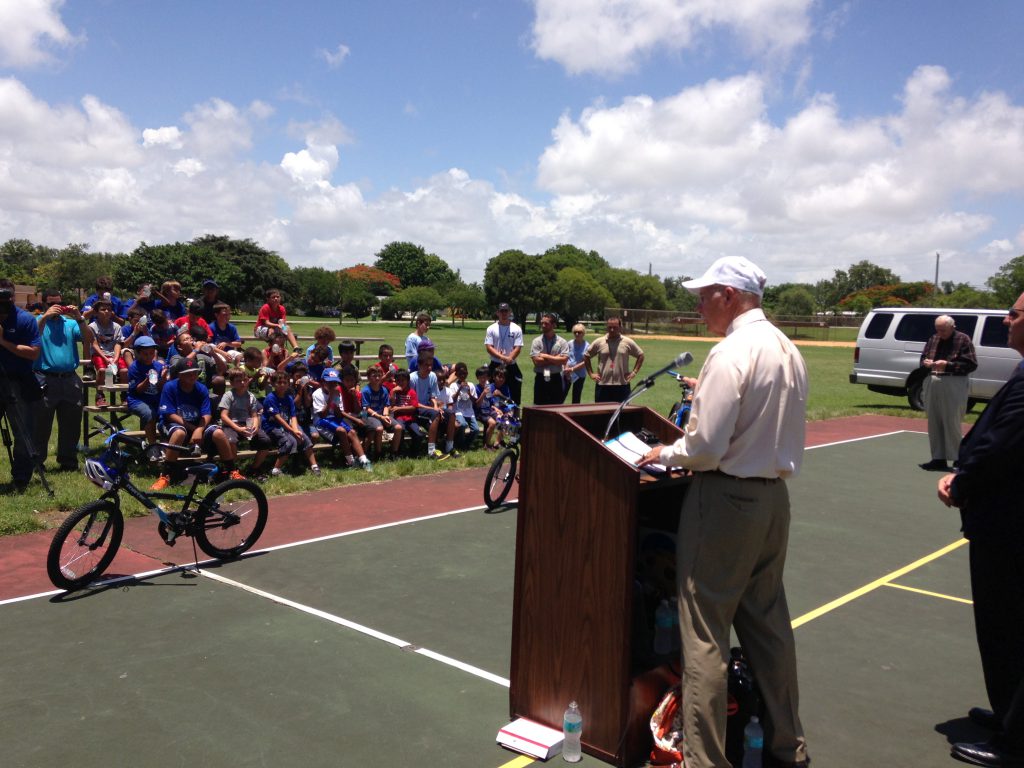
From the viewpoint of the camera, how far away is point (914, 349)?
19953mm

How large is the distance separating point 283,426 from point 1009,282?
86.6 meters

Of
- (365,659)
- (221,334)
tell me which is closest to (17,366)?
(221,334)

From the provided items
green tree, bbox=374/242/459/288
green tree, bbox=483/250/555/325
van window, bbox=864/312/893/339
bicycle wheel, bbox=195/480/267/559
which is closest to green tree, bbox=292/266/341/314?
green tree, bbox=483/250/555/325

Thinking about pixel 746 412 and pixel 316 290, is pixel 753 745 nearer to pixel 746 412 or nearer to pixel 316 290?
pixel 746 412

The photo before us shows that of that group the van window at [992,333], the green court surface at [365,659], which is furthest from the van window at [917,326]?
the green court surface at [365,659]

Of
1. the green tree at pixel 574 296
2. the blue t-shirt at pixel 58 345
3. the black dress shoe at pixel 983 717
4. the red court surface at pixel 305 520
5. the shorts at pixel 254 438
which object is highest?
the green tree at pixel 574 296

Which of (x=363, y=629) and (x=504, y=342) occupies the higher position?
(x=504, y=342)

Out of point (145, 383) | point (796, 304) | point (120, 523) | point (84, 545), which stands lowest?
point (84, 545)

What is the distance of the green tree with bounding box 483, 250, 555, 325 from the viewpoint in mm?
90875

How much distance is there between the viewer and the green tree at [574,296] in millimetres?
90188

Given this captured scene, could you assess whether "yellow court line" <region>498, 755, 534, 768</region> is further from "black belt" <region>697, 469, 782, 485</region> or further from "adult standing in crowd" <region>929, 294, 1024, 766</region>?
"adult standing in crowd" <region>929, 294, 1024, 766</region>

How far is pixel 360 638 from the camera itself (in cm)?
530

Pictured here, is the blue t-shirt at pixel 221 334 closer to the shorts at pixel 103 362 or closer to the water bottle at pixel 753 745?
the shorts at pixel 103 362

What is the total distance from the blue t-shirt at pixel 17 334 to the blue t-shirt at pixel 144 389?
138 cm
